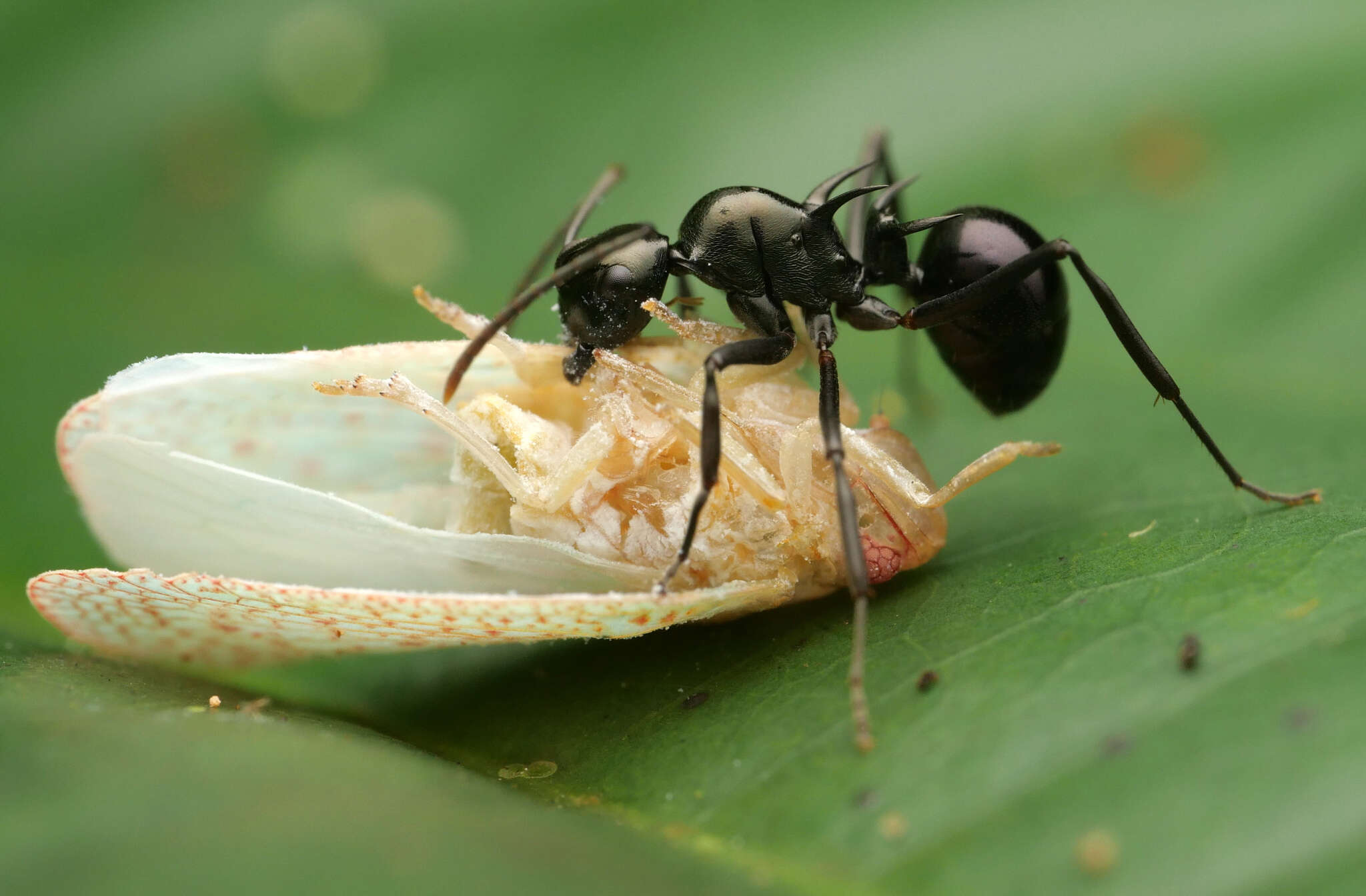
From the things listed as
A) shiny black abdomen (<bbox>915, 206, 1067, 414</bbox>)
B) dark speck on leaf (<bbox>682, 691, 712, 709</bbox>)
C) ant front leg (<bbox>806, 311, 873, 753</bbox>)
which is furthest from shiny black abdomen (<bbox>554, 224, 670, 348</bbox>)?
dark speck on leaf (<bbox>682, 691, 712, 709</bbox>)

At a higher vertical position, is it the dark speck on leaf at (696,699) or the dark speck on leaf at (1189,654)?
the dark speck on leaf at (1189,654)

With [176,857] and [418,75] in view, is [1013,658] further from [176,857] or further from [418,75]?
[418,75]

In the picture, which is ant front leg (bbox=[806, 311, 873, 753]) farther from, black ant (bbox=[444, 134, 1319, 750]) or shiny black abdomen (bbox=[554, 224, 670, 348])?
shiny black abdomen (bbox=[554, 224, 670, 348])

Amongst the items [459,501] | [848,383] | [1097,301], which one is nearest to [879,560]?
[1097,301]

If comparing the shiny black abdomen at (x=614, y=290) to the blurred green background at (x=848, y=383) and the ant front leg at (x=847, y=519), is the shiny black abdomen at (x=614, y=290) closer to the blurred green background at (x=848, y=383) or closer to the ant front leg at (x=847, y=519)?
the ant front leg at (x=847, y=519)

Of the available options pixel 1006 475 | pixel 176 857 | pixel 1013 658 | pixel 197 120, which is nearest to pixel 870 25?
pixel 1006 475

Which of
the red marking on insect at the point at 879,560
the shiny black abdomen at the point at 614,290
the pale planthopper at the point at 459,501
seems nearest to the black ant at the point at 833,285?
the shiny black abdomen at the point at 614,290
